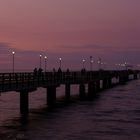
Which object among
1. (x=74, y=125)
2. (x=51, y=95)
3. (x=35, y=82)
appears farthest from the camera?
(x=51, y=95)

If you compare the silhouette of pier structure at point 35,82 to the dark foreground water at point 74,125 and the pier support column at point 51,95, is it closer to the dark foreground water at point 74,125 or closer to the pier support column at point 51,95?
the pier support column at point 51,95

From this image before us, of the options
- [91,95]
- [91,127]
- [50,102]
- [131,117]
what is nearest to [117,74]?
[91,95]

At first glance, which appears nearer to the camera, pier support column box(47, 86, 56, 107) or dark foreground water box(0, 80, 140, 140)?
dark foreground water box(0, 80, 140, 140)

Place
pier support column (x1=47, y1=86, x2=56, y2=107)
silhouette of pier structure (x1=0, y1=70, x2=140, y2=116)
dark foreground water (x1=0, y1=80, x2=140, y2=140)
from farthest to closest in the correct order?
pier support column (x1=47, y1=86, x2=56, y2=107) < silhouette of pier structure (x1=0, y1=70, x2=140, y2=116) < dark foreground water (x1=0, y1=80, x2=140, y2=140)

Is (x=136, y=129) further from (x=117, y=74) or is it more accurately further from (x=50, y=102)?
(x=117, y=74)

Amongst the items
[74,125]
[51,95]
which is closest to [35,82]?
[51,95]

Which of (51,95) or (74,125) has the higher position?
(51,95)

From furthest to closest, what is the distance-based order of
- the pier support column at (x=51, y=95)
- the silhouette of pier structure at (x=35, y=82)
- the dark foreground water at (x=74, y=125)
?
1. the pier support column at (x=51, y=95)
2. the silhouette of pier structure at (x=35, y=82)
3. the dark foreground water at (x=74, y=125)

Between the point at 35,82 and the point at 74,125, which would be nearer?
the point at 74,125

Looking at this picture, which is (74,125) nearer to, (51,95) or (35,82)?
(35,82)

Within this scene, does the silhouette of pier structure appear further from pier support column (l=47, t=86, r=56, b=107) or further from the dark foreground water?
the dark foreground water

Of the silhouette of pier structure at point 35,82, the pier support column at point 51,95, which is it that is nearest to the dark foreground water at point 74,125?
the silhouette of pier structure at point 35,82

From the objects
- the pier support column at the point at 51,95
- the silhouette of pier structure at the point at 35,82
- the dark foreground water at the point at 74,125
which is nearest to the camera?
the dark foreground water at the point at 74,125

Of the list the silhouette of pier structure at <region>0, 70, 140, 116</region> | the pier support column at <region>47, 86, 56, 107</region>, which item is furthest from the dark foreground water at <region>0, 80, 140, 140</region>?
the pier support column at <region>47, 86, 56, 107</region>
